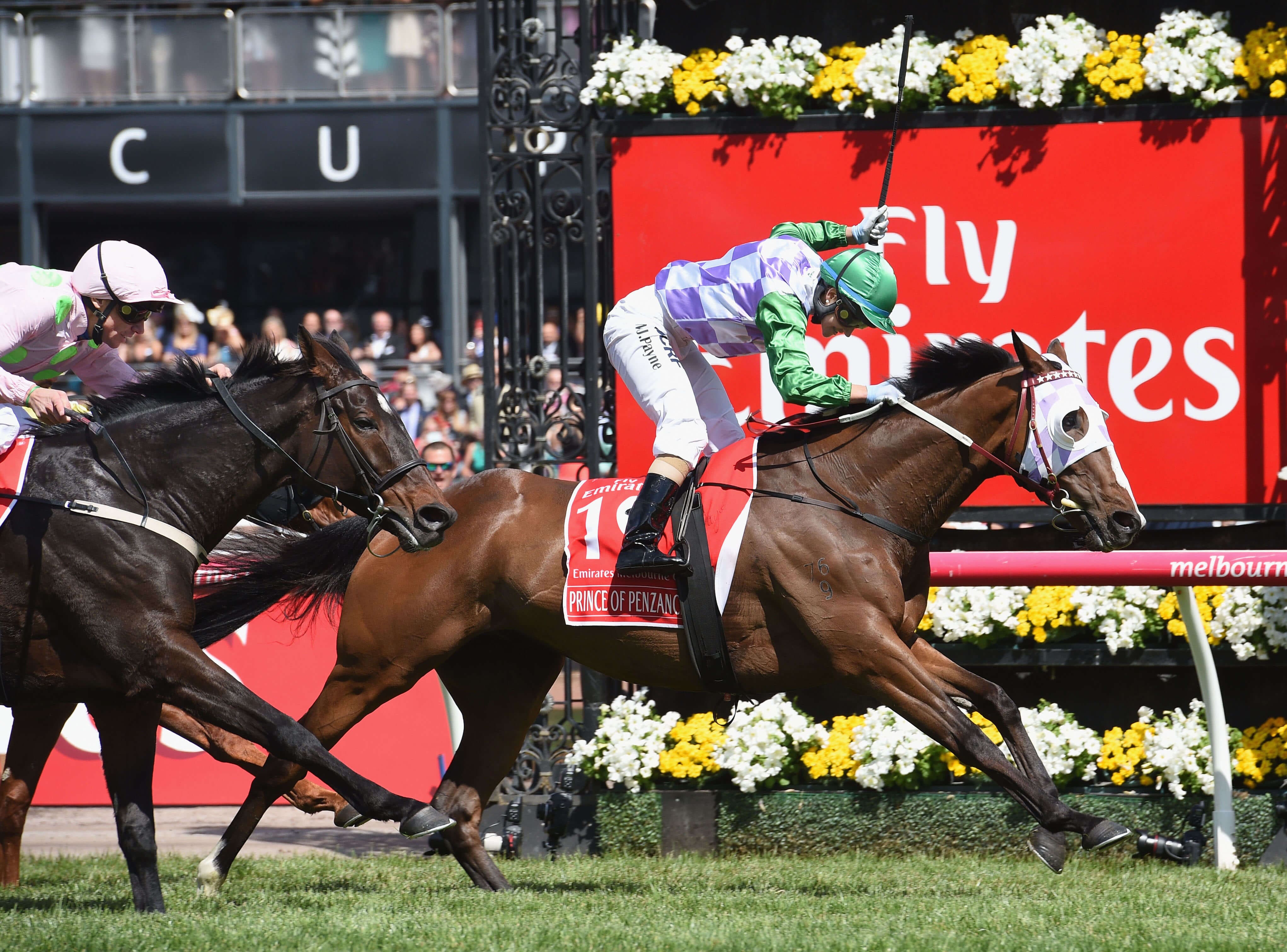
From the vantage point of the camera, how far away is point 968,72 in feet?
21.3

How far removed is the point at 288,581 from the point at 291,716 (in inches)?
62.2

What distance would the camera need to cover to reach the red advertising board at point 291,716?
703cm

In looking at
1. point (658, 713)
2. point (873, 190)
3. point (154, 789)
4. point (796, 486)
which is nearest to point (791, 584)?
point (796, 486)

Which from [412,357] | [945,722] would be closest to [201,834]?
[945,722]

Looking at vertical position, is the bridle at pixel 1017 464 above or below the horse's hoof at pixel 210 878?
above

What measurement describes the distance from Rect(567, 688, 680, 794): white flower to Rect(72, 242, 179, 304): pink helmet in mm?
2532

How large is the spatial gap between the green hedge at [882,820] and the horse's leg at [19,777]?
223 cm

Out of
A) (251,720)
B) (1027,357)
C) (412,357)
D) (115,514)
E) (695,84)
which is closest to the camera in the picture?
(251,720)

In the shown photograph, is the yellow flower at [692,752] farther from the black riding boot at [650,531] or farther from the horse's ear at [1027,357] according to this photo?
the horse's ear at [1027,357]

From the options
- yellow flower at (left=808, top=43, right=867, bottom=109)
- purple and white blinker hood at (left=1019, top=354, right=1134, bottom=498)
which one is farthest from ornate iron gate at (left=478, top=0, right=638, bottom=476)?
purple and white blinker hood at (left=1019, top=354, right=1134, bottom=498)

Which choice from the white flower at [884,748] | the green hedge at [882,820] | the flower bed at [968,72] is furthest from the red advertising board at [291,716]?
the flower bed at [968,72]

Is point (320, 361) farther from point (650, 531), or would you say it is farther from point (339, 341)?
point (650, 531)

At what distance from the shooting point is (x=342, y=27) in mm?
15273

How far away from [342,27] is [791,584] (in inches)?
472
